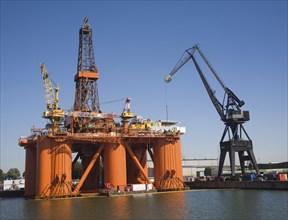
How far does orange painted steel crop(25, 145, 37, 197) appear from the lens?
61.0 meters

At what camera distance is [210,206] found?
123 ft

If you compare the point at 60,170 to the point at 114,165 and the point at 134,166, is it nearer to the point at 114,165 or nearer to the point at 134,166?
the point at 114,165

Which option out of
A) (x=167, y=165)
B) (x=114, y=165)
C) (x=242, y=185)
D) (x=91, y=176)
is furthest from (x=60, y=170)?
(x=242, y=185)

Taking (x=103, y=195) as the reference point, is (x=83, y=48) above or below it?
above

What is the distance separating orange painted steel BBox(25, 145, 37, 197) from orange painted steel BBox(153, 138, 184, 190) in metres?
Answer: 20.9

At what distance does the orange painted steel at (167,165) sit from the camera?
59188 mm

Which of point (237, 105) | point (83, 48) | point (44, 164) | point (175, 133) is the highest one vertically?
point (83, 48)

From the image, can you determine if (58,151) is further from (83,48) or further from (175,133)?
(83,48)

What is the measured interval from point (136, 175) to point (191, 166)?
2733 inches

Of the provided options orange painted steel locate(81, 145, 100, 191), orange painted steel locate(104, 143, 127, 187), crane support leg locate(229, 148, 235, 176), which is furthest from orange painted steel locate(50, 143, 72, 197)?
crane support leg locate(229, 148, 235, 176)

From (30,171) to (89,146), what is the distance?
1093 centimetres

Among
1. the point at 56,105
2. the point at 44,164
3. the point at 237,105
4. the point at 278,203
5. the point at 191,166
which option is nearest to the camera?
the point at 278,203

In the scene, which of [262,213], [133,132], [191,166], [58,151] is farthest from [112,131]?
[191,166]

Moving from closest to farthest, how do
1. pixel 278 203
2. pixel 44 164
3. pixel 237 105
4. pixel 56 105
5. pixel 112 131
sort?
pixel 278 203 → pixel 44 164 → pixel 112 131 → pixel 56 105 → pixel 237 105
